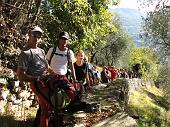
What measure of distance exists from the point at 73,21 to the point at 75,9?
788mm

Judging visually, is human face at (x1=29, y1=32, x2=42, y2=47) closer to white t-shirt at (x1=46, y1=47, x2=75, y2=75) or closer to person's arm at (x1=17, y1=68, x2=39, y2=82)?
person's arm at (x1=17, y1=68, x2=39, y2=82)

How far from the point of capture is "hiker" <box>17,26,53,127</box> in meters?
7.30

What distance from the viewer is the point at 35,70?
7.52 meters

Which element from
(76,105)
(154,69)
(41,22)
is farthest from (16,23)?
(154,69)

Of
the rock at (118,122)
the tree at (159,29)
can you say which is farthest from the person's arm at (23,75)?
the tree at (159,29)

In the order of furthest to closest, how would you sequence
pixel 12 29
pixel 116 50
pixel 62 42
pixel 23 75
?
pixel 116 50 → pixel 12 29 → pixel 62 42 → pixel 23 75

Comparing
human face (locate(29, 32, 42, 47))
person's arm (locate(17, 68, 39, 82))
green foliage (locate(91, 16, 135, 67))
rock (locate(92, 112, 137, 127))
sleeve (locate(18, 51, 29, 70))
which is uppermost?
human face (locate(29, 32, 42, 47))

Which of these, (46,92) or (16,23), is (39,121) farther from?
(16,23)

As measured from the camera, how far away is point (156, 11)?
3397 centimetres

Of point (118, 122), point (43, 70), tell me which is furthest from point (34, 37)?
point (118, 122)

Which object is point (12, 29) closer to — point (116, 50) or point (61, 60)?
point (61, 60)

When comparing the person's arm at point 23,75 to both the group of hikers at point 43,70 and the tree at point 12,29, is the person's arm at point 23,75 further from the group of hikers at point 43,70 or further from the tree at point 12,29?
the tree at point 12,29

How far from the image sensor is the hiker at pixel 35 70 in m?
7.30

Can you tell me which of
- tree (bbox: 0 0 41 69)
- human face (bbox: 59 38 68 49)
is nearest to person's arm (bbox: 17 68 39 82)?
human face (bbox: 59 38 68 49)
